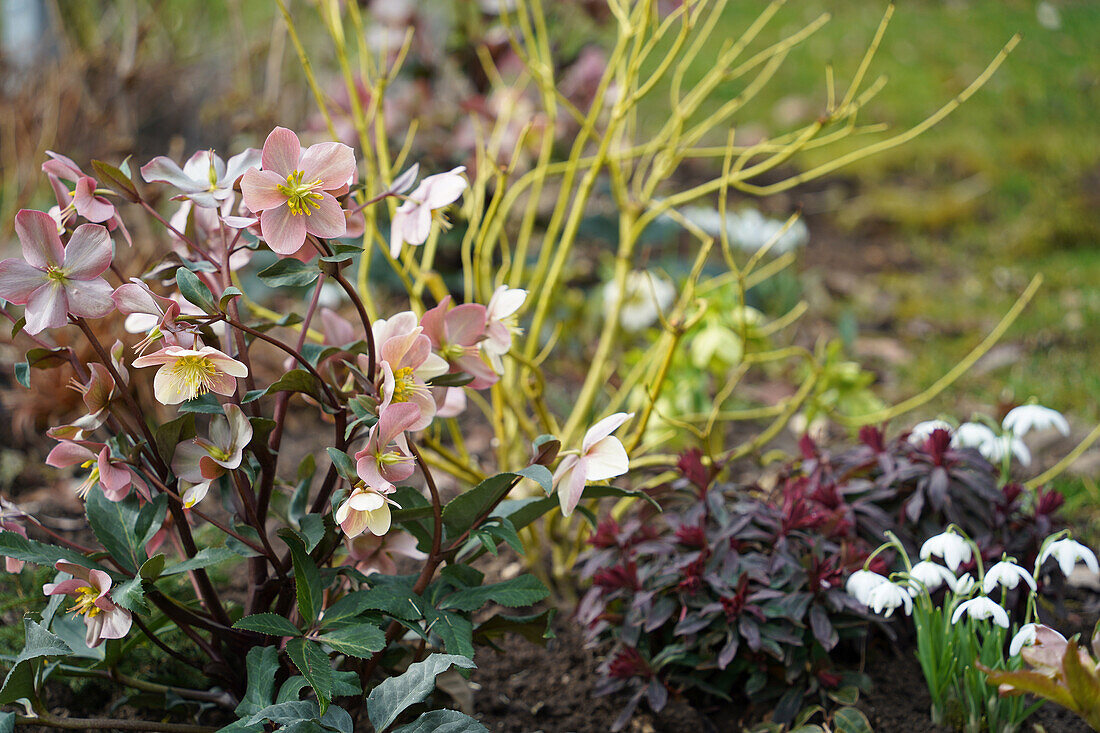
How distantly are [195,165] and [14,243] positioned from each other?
8.22 feet

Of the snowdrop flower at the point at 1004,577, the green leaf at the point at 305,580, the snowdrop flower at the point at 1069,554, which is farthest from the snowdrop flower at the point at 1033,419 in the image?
the green leaf at the point at 305,580

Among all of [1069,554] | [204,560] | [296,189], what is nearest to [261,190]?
[296,189]

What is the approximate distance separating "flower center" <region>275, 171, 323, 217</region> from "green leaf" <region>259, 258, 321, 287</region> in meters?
0.06

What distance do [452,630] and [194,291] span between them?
0.48 metres

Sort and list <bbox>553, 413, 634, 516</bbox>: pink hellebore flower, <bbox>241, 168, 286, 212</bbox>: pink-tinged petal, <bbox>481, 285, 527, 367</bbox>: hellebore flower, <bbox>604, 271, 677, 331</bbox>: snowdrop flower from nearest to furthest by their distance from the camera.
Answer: <bbox>241, 168, 286, 212</bbox>: pink-tinged petal → <bbox>553, 413, 634, 516</bbox>: pink hellebore flower → <bbox>481, 285, 527, 367</bbox>: hellebore flower → <bbox>604, 271, 677, 331</bbox>: snowdrop flower

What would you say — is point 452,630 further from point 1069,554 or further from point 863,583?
point 1069,554

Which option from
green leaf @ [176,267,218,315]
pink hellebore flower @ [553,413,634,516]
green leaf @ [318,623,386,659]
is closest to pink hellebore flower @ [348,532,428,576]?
green leaf @ [318,623,386,659]

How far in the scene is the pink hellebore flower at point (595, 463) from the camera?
0.94 meters

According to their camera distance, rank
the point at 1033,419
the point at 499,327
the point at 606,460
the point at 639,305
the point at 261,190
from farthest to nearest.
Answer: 1. the point at 639,305
2. the point at 1033,419
3. the point at 499,327
4. the point at 606,460
5. the point at 261,190

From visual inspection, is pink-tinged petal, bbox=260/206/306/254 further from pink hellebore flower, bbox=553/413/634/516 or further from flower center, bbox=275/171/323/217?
pink hellebore flower, bbox=553/413/634/516

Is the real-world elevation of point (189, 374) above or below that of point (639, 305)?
above

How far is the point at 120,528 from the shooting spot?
104 cm

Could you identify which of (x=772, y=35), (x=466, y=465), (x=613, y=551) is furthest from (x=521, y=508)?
(x=772, y=35)

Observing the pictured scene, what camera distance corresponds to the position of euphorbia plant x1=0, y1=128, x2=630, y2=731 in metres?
0.88
